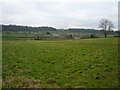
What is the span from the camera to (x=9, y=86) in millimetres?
6926

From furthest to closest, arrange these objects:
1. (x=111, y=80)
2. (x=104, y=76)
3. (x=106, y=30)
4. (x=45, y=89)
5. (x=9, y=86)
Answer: (x=106, y=30) < (x=104, y=76) < (x=111, y=80) < (x=9, y=86) < (x=45, y=89)

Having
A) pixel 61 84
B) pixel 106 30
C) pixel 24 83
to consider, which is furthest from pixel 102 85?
pixel 106 30

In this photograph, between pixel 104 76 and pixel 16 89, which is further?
pixel 104 76

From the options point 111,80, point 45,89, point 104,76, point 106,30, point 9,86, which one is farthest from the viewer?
point 106,30

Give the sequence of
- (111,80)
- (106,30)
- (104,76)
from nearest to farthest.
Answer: (111,80)
(104,76)
(106,30)

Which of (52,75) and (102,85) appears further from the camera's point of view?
(52,75)

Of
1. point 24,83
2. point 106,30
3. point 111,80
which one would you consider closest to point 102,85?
point 111,80

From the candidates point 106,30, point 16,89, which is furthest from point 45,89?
point 106,30

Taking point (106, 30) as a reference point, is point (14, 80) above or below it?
below

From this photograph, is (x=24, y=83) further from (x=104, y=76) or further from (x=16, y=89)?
(x=104, y=76)

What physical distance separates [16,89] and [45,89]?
1.45m

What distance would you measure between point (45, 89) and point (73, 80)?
1.90 m

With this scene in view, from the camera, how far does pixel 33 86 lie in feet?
22.1

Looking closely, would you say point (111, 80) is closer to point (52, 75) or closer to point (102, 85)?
point (102, 85)
